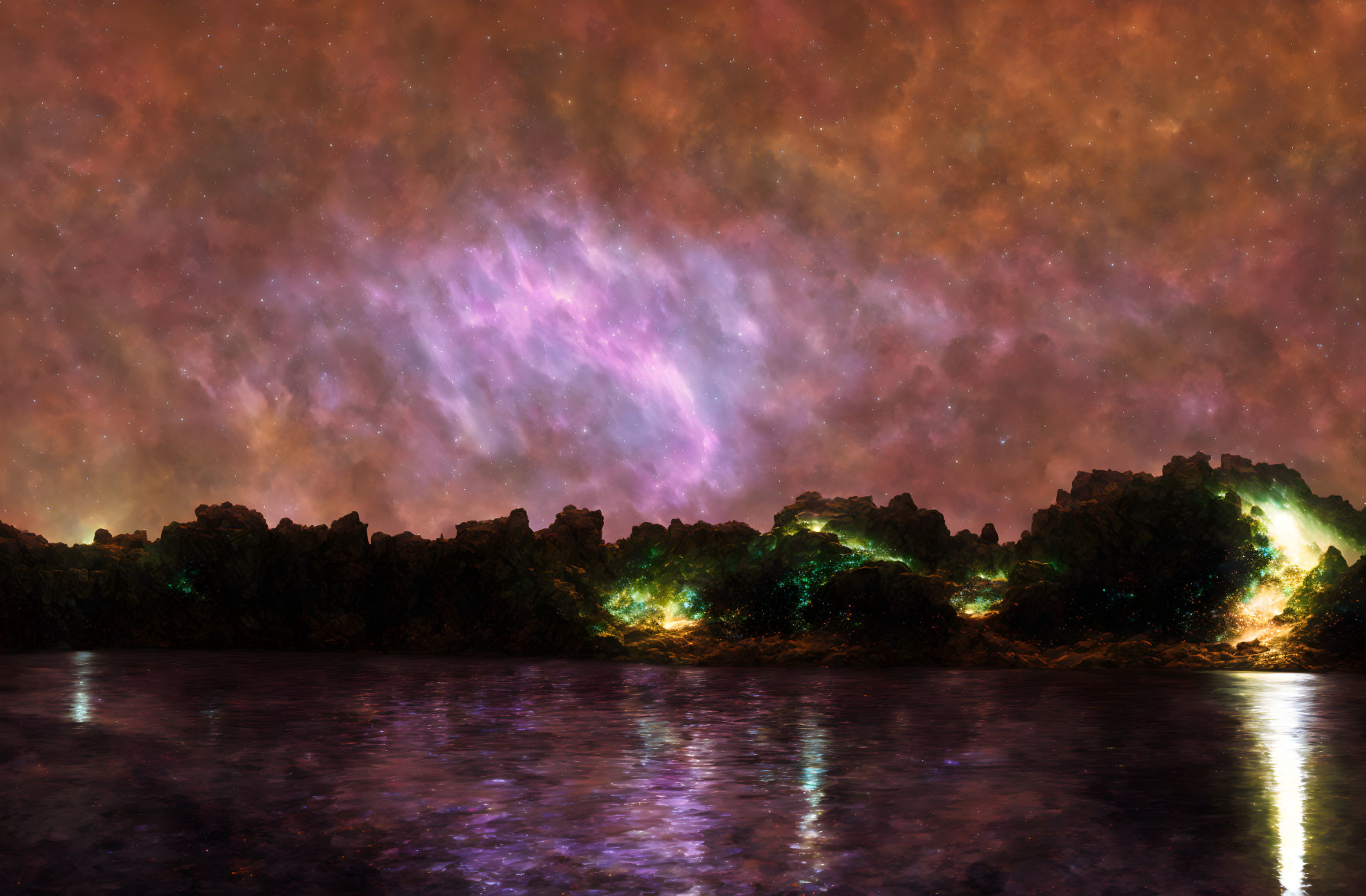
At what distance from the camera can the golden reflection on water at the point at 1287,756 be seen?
35.3ft

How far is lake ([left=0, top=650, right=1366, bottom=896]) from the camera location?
1023 centimetres

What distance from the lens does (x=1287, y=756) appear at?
18891mm

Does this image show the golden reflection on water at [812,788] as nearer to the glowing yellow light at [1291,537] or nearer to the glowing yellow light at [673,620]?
the glowing yellow light at [673,620]

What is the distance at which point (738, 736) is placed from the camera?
21.4 metres

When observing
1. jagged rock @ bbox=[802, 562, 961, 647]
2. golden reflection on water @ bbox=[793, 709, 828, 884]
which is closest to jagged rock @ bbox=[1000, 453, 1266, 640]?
jagged rock @ bbox=[802, 562, 961, 647]

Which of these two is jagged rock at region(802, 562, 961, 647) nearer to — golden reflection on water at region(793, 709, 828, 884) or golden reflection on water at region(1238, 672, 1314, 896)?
golden reflection on water at region(1238, 672, 1314, 896)

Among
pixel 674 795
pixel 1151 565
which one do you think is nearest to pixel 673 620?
pixel 1151 565

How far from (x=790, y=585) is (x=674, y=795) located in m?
44.9

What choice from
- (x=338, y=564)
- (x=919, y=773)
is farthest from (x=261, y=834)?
(x=338, y=564)

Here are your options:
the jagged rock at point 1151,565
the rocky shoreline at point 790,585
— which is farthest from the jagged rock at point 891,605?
the jagged rock at point 1151,565

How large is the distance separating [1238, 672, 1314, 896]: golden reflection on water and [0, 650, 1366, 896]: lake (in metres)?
0.08

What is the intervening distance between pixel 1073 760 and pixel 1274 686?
24.4 metres

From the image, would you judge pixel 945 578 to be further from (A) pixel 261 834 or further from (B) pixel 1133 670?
(A) pixel 261 834

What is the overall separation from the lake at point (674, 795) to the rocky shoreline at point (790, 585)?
939 inches
